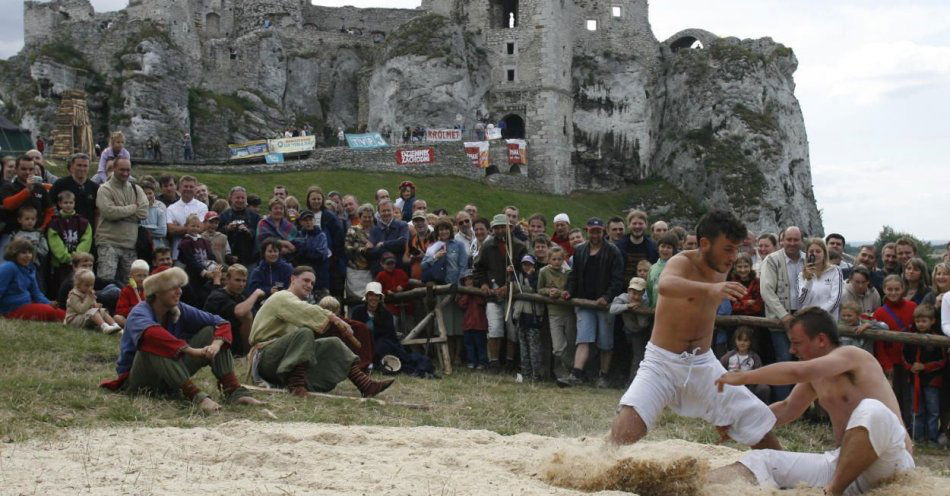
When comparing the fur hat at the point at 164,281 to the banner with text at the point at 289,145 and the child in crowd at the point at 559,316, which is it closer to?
the child in crowd at the point at 559,316

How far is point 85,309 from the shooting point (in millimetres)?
12367

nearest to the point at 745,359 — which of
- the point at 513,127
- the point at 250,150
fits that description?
the point at 250,150

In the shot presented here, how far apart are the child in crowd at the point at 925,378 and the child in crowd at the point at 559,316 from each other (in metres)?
4.30

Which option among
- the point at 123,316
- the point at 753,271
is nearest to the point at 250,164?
the point at 123,316

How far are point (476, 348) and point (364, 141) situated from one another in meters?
29.4

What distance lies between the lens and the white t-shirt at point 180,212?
14375 mm

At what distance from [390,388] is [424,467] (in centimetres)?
444

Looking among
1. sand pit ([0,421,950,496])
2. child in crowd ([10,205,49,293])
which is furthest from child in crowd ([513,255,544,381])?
child in crowd ([10,205,49,293])

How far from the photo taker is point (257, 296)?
1223 cm

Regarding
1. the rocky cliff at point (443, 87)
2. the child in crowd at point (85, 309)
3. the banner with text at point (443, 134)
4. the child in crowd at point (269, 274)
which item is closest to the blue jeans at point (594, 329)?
the child in crowd at point (269, 274)

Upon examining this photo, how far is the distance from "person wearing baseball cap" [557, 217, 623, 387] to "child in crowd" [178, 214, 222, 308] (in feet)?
16.2

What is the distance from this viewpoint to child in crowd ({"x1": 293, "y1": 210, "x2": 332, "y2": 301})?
13852mm

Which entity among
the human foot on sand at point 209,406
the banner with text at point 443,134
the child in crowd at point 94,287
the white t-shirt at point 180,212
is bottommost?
the human foot on sand at point 209,406

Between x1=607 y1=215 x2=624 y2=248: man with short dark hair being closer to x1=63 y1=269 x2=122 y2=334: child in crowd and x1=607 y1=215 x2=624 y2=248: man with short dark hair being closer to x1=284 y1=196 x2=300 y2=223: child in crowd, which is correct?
x1=284 y1=196 x2=300 y2=223: child in crowd
